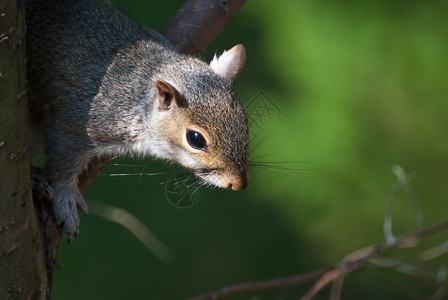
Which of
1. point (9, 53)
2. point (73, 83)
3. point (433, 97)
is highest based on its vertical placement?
point (433, 97)

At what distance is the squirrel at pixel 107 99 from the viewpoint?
4.56 feet

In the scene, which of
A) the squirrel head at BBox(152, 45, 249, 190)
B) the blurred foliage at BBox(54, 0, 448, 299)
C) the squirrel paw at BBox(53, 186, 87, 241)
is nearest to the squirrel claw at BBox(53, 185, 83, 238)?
the squirrel paw at BBox(53, 186, 87, 241)

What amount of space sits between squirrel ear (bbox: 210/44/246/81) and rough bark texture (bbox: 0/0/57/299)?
65 centimetres

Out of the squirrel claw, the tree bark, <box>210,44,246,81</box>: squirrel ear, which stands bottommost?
the squirrel claw

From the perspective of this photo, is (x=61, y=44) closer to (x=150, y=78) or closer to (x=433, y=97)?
(x=150, y=78)

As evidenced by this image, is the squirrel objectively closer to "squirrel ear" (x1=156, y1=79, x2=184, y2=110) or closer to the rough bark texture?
"squirrel ear" (x1=156, y1=79, x2=184, y2=110)

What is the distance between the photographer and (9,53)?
34.1 inches

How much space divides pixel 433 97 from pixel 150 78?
4.44 feet

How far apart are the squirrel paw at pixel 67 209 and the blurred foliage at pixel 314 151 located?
89 cm

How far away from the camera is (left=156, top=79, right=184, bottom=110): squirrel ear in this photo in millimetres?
1369

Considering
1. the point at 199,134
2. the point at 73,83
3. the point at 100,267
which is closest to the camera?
the point at 199,134

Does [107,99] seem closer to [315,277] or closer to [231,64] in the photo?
[231,64]

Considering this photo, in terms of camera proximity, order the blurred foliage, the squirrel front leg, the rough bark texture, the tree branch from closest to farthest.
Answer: the rough bark texture
the tree branch
the squirrel front leg
the blurred foliage

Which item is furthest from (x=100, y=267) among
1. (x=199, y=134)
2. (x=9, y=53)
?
(x=9, y=53)
